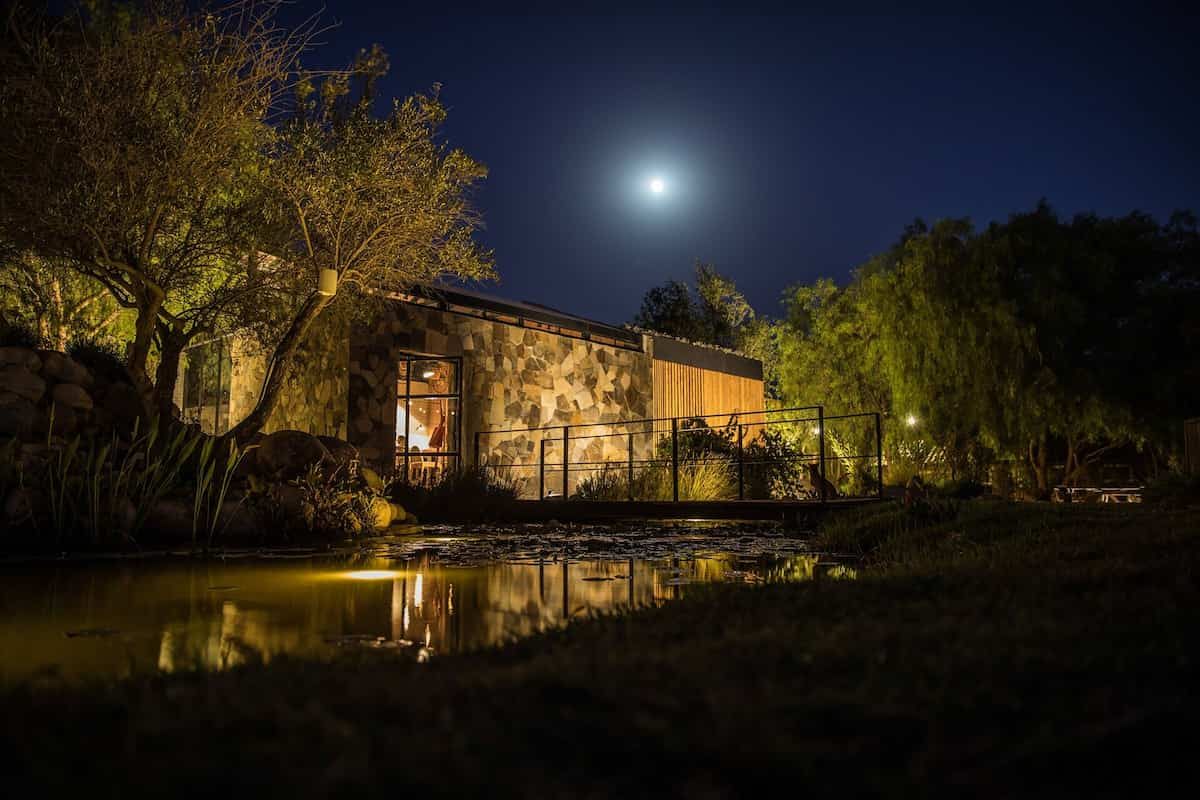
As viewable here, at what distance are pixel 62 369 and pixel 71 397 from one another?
16.5 inches

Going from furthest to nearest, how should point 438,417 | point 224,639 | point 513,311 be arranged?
point 438,417, point 513,311, point 224,639

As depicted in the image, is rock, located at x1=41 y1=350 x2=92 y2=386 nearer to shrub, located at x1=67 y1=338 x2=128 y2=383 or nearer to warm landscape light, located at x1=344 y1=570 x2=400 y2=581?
shrub, located at x1=67 y1=338 x2=128 y2=383

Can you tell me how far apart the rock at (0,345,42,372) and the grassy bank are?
685 centimetres

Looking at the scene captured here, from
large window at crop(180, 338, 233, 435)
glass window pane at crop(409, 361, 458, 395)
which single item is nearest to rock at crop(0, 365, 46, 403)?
large window at crop(180, 338, 233, 435)

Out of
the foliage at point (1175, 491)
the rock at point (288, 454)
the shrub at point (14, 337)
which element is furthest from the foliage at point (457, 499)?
the foliage at point (1175, 491)

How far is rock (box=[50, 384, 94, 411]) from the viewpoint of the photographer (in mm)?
7188

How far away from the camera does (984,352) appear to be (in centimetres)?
1608

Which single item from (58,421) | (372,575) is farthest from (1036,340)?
(58,421)

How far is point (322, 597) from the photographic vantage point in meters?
3.81

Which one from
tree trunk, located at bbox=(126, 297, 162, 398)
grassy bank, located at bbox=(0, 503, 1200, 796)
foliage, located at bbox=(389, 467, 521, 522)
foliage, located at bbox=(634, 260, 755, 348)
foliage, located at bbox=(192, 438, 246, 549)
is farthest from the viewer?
foliage, located at bbox=(634, 260, 755, 348)

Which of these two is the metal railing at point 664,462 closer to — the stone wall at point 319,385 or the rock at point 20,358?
the stone wall at point 319,385

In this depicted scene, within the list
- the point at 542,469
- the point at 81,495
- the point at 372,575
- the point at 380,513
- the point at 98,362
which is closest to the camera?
the point at 372,575

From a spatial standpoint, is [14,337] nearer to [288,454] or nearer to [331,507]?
[288,454]

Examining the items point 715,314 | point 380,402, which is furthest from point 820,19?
point 380,402
